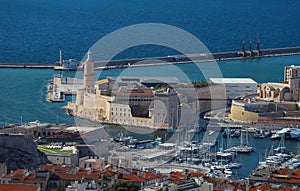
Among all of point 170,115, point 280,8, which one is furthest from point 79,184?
point 280,8

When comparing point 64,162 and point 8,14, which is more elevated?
point 8,14

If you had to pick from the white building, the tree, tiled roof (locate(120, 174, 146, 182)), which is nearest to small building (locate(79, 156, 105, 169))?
tiled roof (locate(120, 174, 146, 182))

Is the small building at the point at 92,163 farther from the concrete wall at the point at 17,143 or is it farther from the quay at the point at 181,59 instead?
the quay at the point at 181,59

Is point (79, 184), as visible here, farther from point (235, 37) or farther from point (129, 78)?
point (235, 37)

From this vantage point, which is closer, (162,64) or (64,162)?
(64,162)

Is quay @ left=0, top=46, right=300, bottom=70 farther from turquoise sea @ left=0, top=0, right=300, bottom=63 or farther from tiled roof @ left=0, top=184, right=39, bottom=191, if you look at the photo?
tiled roof @ left=0, top=184, right=39, bottom=191

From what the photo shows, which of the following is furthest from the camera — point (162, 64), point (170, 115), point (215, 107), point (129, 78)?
point (162, 64)
